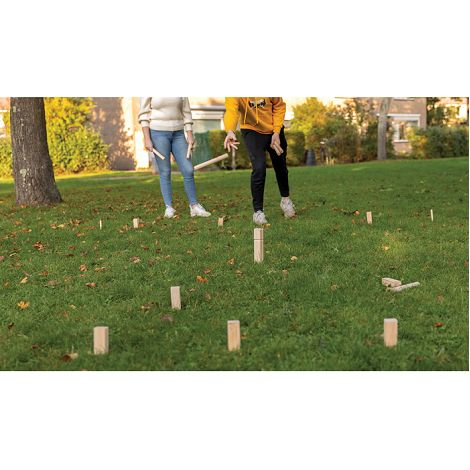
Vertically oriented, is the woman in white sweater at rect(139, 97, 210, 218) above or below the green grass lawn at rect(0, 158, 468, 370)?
above

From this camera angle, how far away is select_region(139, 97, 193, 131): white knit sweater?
303 inches

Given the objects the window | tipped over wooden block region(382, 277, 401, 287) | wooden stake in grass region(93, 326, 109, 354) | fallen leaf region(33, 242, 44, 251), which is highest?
the window

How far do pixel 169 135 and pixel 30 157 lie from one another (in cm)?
294

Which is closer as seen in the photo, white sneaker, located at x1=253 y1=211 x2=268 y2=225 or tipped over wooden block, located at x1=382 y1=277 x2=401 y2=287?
tipped over wooden block, located at x1=382 y1=277 x2=401 y2=287

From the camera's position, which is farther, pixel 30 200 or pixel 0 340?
pixel 30 200

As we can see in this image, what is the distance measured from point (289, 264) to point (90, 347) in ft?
7.00

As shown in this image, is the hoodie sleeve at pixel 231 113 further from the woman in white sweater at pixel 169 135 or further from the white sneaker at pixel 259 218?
the white sneaker at pixel 259 218

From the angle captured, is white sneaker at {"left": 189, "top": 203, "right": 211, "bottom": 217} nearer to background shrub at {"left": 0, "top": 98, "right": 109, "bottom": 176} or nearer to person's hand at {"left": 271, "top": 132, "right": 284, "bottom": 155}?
person's hand at {"left": 271, "top": 132, "right": 284, "bottom": 155}

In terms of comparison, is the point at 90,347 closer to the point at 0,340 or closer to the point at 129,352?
the point at 129,352

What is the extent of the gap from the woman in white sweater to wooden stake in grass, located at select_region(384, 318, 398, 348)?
14.8 ft

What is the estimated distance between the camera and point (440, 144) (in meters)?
22.3

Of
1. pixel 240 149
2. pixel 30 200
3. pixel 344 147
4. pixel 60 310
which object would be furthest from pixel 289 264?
pixel 344 147

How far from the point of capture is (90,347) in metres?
3.86

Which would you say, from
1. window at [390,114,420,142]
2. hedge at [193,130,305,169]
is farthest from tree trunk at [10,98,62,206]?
window at [390,114,420,142]
